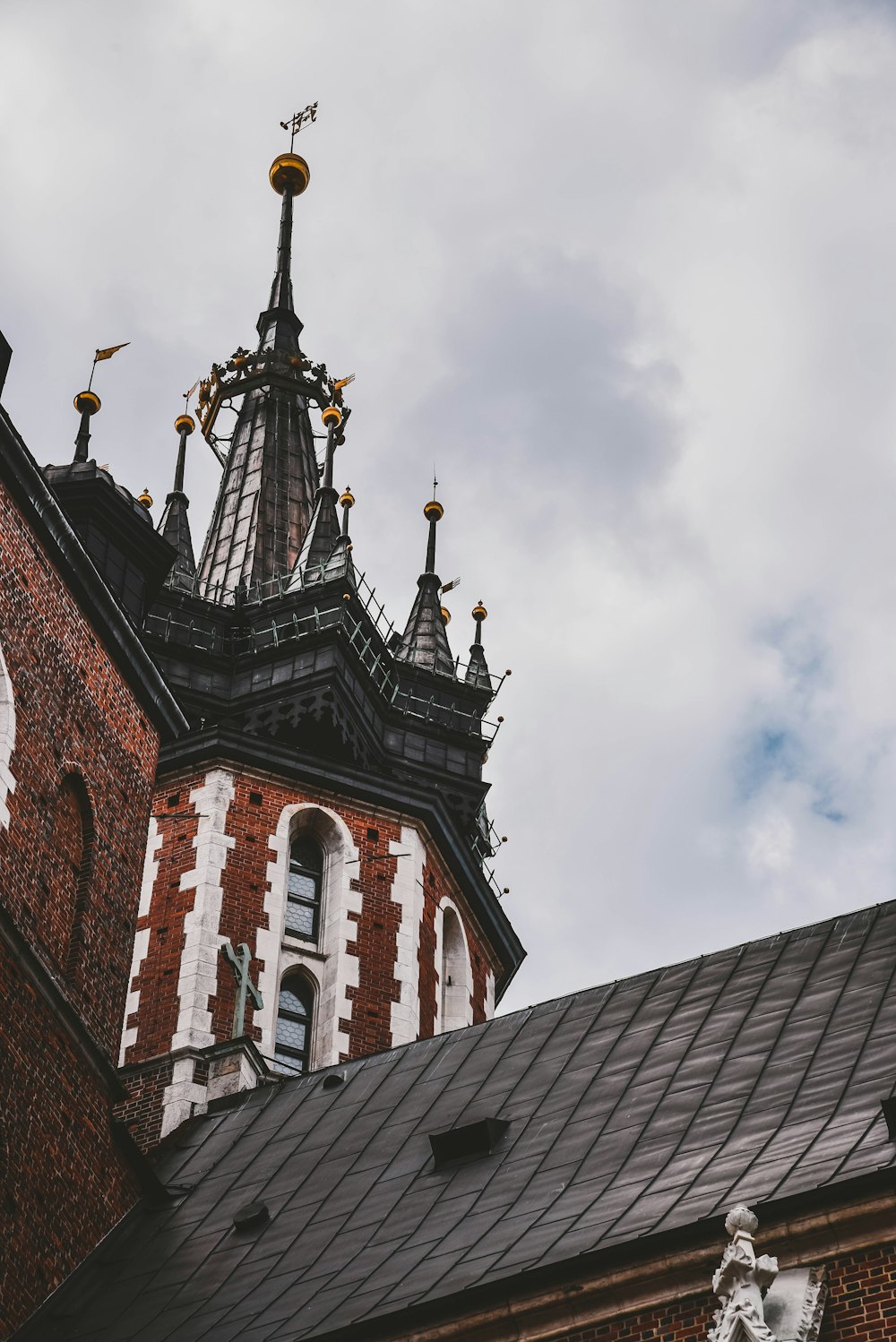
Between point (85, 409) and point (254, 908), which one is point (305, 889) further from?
point (85, 409)

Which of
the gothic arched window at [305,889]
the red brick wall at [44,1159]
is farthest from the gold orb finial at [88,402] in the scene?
the red brick wall at [44,1159]

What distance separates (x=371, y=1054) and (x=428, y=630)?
1365 cm

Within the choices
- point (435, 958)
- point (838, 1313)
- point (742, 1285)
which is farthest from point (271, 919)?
point (742, 1285)

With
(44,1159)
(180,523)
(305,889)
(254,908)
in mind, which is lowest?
(44,1159)

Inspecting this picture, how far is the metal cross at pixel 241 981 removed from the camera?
79.8 ft

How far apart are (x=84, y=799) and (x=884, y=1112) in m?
7.46

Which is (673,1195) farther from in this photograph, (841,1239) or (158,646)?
(158,646)

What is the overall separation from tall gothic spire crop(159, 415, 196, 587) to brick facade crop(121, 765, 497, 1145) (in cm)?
647

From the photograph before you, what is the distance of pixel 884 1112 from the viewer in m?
14.9

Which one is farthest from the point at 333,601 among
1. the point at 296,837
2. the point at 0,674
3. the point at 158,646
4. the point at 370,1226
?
the point at 370,1226

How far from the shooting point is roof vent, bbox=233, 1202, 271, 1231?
18.0m

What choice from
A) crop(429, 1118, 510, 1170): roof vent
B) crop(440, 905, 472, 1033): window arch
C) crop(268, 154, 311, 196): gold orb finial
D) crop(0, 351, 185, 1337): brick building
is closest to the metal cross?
crop(440, 905, 472, 1033): window arch

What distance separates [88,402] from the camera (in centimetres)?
2794

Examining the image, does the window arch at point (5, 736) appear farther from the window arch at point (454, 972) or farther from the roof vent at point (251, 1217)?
the window arch at point (454, 972)
